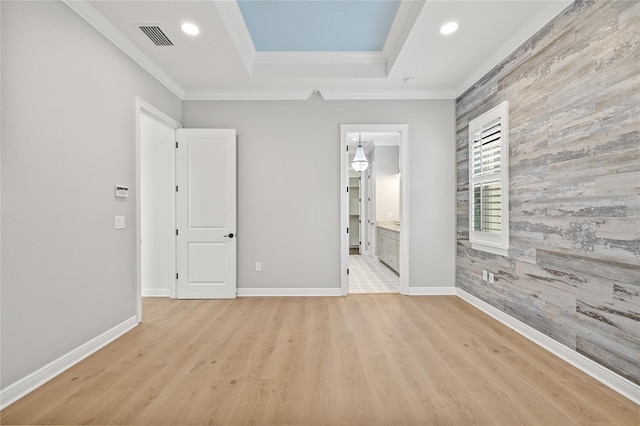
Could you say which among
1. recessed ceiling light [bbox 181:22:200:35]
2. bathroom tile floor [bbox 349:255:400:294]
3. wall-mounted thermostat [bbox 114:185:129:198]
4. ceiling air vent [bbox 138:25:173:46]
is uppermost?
recessed ceiling light [bbox 181:22:200:35]

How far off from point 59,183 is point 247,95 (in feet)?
8.35

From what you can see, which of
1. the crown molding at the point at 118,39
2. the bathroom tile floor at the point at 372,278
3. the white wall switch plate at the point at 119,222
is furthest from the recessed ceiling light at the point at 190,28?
the bathroom tile floor at the point at 372,278

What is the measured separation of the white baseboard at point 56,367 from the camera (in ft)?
5.90

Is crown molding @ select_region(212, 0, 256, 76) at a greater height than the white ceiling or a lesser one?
greater

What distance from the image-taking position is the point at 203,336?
2.76 meters

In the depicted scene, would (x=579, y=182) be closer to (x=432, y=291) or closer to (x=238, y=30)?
(x=432, y=291)

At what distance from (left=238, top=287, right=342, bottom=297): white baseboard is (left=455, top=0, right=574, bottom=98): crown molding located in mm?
3232

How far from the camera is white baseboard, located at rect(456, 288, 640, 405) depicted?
1.84m

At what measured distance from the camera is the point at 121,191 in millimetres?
2787

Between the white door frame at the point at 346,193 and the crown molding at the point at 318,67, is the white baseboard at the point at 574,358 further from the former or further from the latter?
the crown molding at the point at 318,67

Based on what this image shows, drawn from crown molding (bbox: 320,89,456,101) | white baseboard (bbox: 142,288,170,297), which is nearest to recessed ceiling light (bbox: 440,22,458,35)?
crown molding (bbox: 320,89,456,101)

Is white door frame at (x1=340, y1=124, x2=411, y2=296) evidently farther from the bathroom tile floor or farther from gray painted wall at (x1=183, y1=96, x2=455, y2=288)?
the bathroom tile floor

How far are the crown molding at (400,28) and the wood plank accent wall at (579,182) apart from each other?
1.12 meters

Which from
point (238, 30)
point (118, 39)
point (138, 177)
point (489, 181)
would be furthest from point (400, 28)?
point (138, 177)
